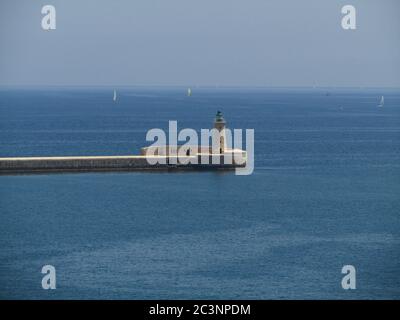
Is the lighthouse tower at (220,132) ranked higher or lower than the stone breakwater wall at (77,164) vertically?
higher

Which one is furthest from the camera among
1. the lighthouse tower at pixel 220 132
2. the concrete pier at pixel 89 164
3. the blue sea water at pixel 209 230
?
the lighthouse tower at pixel 220 132

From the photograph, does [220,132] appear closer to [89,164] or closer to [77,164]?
[89,164]

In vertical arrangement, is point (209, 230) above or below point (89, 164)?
below

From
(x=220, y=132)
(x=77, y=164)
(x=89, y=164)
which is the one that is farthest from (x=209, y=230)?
(x=220, y=132)

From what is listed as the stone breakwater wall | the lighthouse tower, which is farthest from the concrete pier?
the lighthouse tower

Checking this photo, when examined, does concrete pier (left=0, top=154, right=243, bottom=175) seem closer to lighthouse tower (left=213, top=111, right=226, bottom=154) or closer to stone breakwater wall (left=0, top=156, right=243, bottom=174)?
stone breakwater wall (left=0, top=156, right=243, bottom=174)

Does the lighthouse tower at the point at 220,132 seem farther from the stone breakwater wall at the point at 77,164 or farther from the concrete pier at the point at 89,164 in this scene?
the stone breakwater wall at the point at 77,164

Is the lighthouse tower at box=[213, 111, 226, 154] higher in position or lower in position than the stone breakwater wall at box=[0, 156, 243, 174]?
higher

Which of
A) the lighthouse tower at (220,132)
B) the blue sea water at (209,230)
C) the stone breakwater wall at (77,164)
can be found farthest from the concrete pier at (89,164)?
the lighthouse tower at (220,132)

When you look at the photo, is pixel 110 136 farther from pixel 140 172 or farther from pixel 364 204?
pixel 364 204

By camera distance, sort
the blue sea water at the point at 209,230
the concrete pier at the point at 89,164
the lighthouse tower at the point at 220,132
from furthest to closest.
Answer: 1. the lighthouse tower at the point at 220,132
2. the concrete pier at the point at 89,164
3. the blue sea water at the point at 209,230

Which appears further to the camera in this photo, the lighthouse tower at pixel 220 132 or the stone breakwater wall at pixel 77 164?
the lighthouse tower at pixel 220 132
